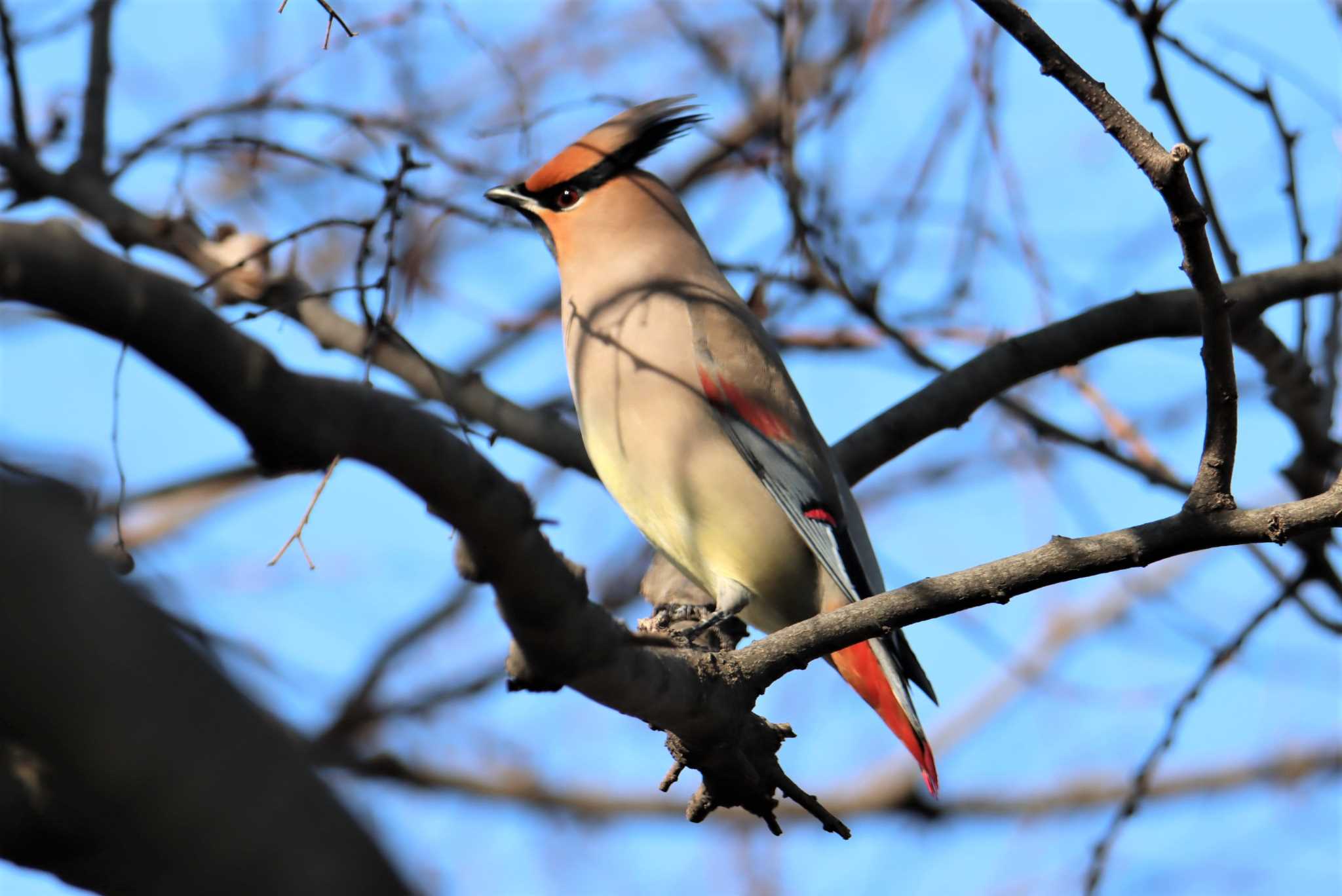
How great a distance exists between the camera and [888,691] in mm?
3516

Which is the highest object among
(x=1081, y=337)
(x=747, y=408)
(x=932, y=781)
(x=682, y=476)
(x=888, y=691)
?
(x=1081, y=337)

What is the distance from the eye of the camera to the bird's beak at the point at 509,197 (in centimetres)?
428

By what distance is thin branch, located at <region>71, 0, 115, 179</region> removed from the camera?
13.7 feet

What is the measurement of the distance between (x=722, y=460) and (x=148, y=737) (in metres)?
2.73

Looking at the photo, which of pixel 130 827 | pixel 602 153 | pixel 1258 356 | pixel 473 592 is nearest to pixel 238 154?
pixel 602 153

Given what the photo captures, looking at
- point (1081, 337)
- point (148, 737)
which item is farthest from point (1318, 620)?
point (148, 737)

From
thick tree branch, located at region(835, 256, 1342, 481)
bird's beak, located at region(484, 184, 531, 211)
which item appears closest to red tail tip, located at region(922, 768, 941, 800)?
thick tree branch, located at region(835, 256, 1342, 481)

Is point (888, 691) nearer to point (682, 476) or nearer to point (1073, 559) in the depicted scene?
point (682, 476)

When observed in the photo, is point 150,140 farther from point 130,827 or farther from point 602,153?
point 130,827

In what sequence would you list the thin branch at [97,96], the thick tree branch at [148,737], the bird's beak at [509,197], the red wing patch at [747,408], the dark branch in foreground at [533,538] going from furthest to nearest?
the bird's beak at [509,197] → the thin branch at [97,96] → the red wing patch at [747,408] → the dark branch in foreground at [533,538] → the thick tree branch at [148,737]

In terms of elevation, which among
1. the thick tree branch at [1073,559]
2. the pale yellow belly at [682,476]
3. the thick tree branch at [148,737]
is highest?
the pale yellow belly at [682,476]

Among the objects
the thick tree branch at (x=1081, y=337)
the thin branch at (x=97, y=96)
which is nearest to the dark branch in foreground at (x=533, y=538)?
the thick tree branch at (x=1081, y=337)

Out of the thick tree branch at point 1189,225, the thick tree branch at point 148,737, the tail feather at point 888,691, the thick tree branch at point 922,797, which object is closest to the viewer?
the thick tree branch at point 148,737

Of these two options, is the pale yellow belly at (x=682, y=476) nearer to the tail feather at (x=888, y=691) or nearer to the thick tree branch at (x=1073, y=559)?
the tail feather at (x=888, y=691)
